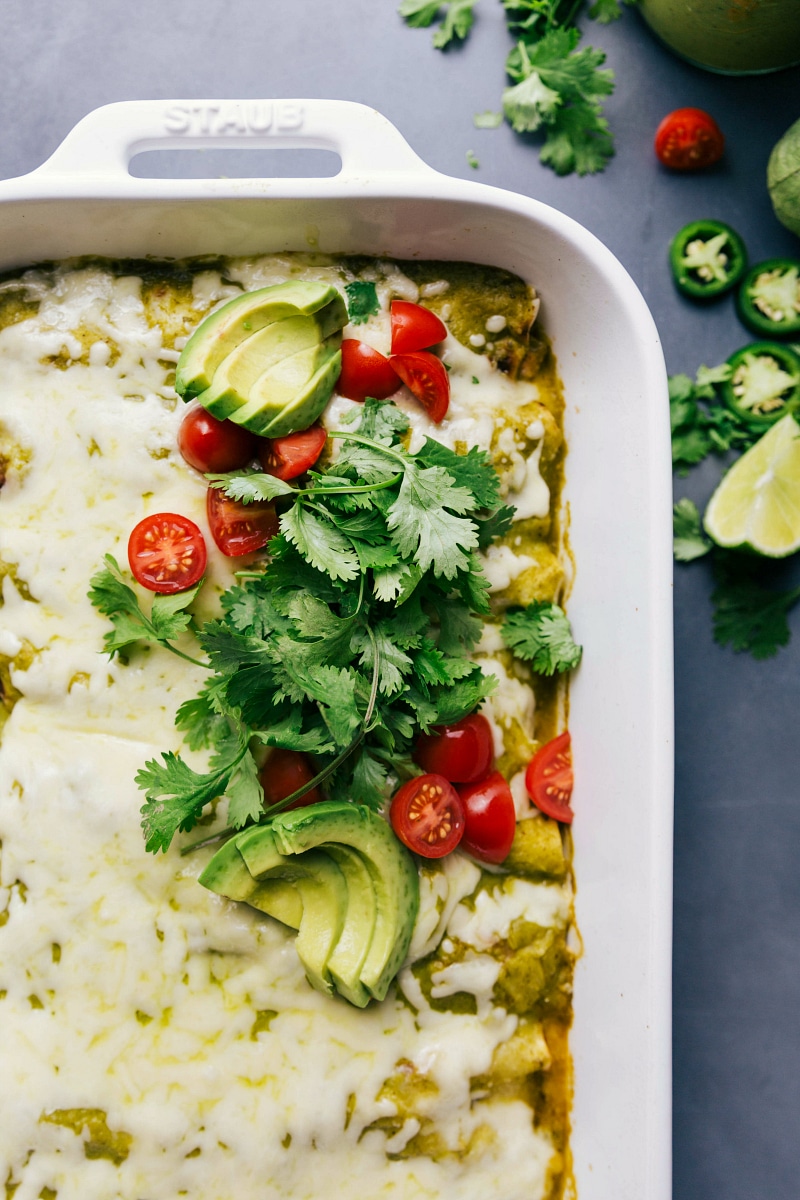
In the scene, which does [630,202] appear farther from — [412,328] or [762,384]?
[412,328]

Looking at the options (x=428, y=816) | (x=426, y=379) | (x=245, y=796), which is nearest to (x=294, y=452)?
(x=426, y=379)

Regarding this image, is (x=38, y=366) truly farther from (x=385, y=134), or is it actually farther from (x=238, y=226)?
(x=385, y=134)

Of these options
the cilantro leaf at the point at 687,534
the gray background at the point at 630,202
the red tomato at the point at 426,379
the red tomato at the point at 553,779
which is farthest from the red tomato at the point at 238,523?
the cilantro leaf at the point at 687,534

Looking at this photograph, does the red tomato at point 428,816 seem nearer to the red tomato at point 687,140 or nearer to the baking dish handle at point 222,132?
the baking dish handle at point 222,132

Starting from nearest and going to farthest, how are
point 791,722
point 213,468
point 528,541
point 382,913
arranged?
point 382,913
point 213,468
point 528,541
point 791,722

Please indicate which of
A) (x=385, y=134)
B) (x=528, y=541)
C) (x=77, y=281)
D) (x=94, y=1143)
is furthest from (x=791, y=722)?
(x=77, y=281)

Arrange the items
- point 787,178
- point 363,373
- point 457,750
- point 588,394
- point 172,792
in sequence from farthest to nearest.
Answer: point 787,178 < point 588,394 < point 363,373 < point 457,750 < point 172,792
